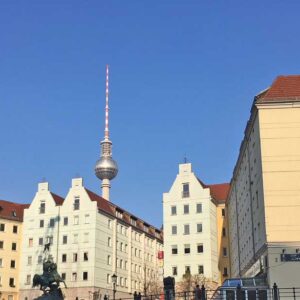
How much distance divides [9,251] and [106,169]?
201ft

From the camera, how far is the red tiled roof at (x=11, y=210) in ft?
322

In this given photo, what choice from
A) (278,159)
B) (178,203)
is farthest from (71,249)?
(278,159)

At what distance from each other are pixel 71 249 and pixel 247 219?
41.5 metres

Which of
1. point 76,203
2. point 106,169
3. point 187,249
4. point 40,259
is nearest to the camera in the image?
point 187,249

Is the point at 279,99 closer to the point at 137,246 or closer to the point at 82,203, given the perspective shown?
the point at 82,203

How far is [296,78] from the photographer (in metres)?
51.6

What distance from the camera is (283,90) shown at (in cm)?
4916

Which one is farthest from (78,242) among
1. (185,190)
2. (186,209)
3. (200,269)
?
(200,269)

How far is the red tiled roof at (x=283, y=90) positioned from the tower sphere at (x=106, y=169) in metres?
106

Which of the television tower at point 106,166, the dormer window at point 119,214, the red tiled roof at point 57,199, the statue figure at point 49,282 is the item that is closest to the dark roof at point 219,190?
the dormer window at point 119,214

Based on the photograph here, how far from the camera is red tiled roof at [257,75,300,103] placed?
4800 centimetres

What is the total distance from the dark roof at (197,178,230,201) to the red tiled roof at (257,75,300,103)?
40.1 meters

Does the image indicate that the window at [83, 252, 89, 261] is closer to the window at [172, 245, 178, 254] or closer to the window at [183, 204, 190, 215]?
the window at [172, 245, 178, 254]

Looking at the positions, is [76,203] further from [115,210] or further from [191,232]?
[191,232]
